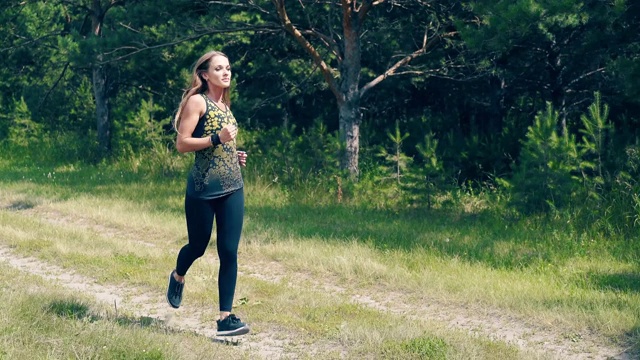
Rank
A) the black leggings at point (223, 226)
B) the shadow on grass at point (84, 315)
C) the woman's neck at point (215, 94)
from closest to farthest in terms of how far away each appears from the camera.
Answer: the black leggings at point (223, 226), the woman's neck at point (215, 94), the shadow on grass at point (84, 315)

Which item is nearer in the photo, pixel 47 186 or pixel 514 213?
pixel 514 213

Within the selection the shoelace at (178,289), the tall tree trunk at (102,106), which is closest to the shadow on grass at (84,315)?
the shoelace at (178,289)

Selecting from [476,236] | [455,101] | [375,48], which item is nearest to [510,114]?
[455,101]

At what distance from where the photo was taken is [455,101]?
20.0m

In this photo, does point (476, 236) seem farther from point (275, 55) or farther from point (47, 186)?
point (275, 55)

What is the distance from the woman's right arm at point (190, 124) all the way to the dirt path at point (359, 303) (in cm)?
142

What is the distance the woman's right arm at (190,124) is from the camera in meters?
5.88

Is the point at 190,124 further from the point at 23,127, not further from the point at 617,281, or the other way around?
the point at 23,127

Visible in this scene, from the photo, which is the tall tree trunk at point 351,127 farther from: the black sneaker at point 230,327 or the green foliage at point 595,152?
the black sneaker at point 230,327

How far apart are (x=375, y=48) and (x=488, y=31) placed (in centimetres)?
748

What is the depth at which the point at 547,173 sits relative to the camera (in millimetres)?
11062

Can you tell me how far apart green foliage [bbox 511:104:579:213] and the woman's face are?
594cm

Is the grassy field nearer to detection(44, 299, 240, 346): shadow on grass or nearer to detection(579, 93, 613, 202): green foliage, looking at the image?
detection(44, 299, 240, 346): shadow on grass

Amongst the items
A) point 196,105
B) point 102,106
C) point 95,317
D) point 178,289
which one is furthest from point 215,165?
point 102,106
